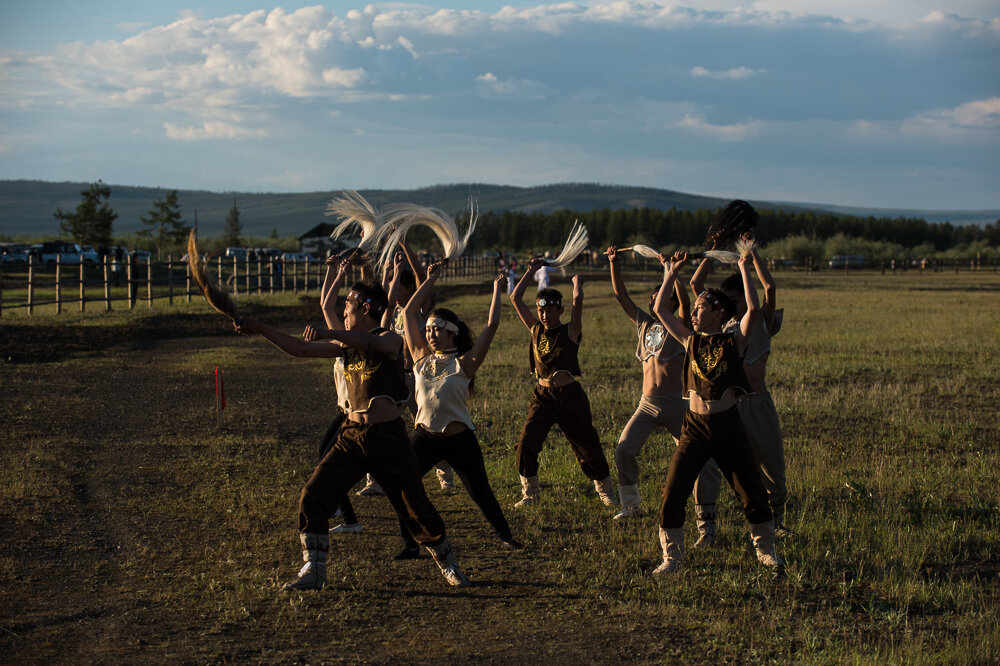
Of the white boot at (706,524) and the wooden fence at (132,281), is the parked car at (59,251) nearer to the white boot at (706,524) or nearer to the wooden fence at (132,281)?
the wooden fence at (132,281)

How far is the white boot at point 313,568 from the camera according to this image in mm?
5297

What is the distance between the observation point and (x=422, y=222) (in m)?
6.52

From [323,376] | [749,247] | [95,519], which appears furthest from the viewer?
[323,376]

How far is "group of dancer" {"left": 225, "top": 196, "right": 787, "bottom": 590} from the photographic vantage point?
17.5 ft

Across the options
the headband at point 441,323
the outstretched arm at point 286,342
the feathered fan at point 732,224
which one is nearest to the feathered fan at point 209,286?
the outstretched arm at point 286,342

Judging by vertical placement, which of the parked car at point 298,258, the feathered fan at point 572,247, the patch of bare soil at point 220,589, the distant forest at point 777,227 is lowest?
the patch of bare soil at point 220,589

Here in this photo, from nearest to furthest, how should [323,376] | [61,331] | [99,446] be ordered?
[99,446], [323,376], [61,331]

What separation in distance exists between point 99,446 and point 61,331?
11.7m

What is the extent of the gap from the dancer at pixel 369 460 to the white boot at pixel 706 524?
1.72m

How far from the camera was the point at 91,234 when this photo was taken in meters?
65.1

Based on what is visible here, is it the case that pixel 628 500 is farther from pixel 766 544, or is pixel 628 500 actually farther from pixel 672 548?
pixel 766 544

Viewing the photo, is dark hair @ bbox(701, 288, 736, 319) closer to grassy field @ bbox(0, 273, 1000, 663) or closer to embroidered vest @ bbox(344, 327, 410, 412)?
grassy field @ bbox(0, 273, 1000, 663)

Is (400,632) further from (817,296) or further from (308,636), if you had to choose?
(817,296)

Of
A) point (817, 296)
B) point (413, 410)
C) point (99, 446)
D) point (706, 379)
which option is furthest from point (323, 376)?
point (817, 296)
